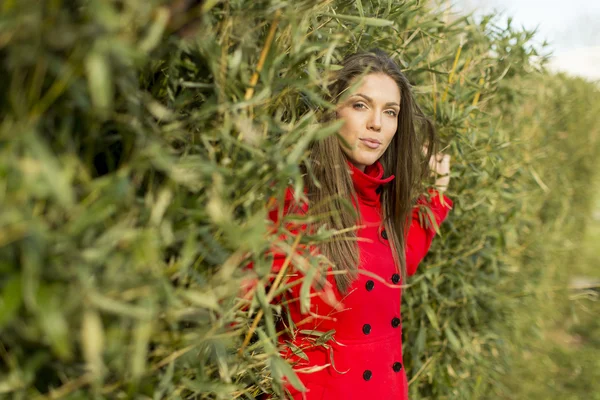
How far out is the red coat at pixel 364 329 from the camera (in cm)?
168

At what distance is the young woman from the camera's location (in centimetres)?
167

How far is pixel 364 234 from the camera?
6.13 feet

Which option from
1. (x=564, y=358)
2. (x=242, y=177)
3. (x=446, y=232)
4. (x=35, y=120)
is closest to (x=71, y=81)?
(x=35, y=120)

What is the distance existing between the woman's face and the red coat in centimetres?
8

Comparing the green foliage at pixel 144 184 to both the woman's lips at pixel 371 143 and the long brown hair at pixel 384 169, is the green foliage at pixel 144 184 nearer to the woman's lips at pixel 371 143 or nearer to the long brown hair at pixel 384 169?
the long brown hair at pixel 384 169

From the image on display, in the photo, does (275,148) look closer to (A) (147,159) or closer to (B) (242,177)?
(B) (242,177)

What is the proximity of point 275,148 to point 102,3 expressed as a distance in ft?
1.36

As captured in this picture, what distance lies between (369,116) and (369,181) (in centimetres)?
22

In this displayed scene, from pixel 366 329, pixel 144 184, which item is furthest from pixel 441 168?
pixel 144 184

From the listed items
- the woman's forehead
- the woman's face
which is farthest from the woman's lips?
the woman's forehead

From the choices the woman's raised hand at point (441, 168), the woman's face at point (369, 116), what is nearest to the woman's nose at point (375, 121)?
the woman's face at point (369, 116)

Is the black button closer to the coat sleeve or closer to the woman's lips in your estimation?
the coat sleeve

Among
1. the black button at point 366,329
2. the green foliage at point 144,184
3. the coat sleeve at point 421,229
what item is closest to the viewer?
the green foliage at point 144,184

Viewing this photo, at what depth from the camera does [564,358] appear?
4.71 m
